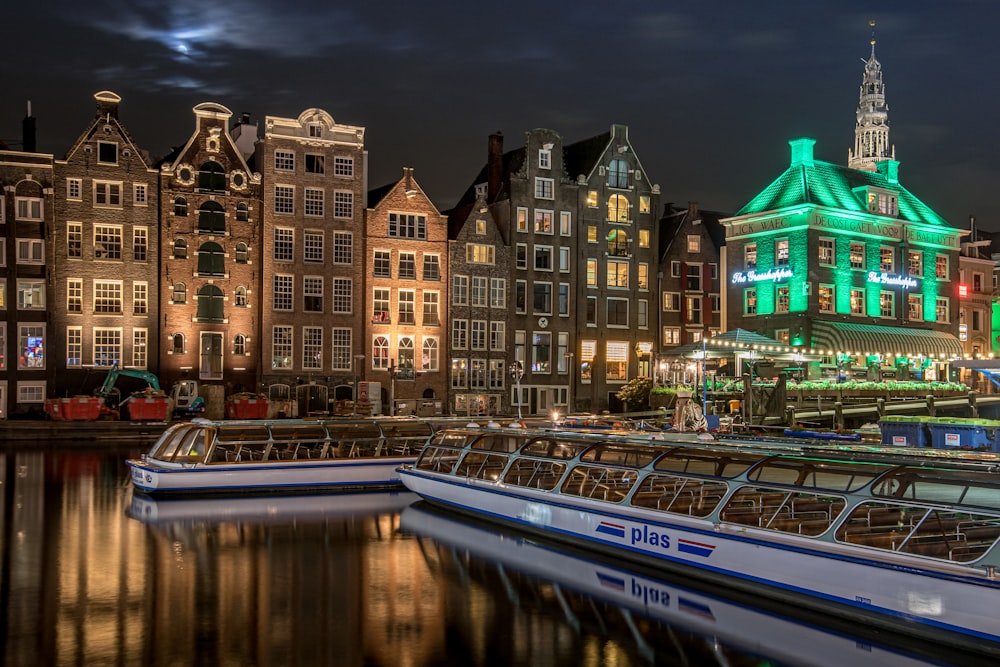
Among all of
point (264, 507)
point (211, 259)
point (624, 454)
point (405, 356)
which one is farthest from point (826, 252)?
point (264, 507)

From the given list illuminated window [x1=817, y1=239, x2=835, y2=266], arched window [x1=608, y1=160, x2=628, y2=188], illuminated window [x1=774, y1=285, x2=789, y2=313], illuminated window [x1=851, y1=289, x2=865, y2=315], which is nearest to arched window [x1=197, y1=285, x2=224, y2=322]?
arched window [x1=608, y1=160, x2=628, y2=188]

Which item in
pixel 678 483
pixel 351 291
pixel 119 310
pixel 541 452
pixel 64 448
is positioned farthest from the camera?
pixel 351 291

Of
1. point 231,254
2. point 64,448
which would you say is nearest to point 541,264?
point 231,254

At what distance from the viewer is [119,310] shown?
5609 centimetres

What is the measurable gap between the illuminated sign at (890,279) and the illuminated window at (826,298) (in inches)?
135

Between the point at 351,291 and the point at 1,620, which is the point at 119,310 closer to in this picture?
the point at 351,291

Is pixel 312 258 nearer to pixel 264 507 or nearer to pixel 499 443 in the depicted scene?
pixel 264 507

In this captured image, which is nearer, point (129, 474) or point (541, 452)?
point (541, 452)

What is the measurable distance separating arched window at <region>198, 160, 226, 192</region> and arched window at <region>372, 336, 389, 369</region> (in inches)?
501

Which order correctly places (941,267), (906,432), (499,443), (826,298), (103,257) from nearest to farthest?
1. (499,443)
2. (906,432)
3. (103,257)
4. (826,298)
5. (941,267)

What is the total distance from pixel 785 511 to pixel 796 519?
50cm

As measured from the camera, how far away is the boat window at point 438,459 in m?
24.8

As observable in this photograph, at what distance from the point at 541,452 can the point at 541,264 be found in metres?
44.6

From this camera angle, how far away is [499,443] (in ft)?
81.4
